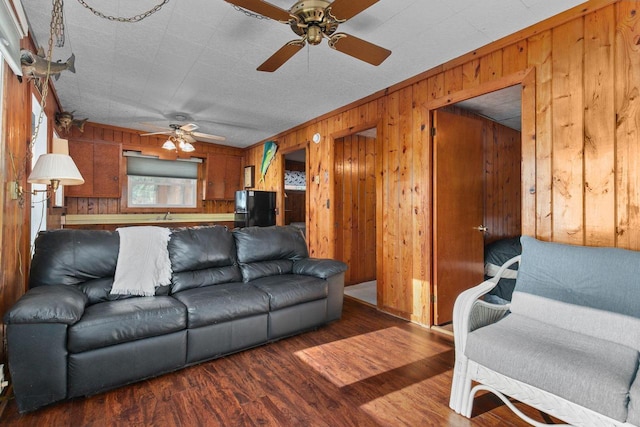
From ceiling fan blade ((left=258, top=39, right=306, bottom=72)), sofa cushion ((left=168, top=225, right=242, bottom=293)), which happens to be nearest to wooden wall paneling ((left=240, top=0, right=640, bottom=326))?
ceiling fan blade ((left=258, top=39, right=306, bottom=72))

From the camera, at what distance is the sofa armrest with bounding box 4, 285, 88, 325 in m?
1.65

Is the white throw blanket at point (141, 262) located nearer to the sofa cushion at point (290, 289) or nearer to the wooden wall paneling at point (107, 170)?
the sofa cushion at point (290, 289)

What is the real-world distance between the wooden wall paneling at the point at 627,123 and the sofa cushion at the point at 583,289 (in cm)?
31

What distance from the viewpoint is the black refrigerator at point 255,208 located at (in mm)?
5352

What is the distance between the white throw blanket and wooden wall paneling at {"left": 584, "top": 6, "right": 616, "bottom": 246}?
3.16 metres

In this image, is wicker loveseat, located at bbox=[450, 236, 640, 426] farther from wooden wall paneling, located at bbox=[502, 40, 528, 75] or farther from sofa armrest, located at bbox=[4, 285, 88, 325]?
sofa armrest, located at bbox=[4, 285, 88, 325]

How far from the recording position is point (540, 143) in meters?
2.29

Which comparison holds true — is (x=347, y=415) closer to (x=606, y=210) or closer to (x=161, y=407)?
(x=161, y=407)

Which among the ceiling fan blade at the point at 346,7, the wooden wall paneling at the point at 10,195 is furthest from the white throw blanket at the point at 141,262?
the ceiling fan blade at the point at 346,7

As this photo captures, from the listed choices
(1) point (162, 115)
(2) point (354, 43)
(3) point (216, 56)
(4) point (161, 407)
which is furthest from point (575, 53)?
(1) point (162, 115)

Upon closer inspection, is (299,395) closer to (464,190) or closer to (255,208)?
(464,190)

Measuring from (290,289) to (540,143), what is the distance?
7.55ft

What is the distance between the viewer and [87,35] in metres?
2.43

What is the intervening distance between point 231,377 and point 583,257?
237 centimetres
